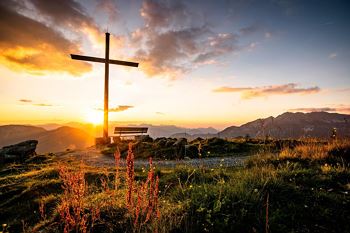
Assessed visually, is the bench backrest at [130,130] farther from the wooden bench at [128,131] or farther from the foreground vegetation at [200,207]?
the foreground vegetation at [200,207]

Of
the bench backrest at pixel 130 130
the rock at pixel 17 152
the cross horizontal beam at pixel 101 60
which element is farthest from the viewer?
the bench backrest at pixel 130 130

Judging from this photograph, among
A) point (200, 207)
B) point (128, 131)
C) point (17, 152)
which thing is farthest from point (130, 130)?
point (200, 207)

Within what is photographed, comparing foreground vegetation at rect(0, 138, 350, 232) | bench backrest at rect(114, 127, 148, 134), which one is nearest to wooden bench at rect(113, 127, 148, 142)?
bench backrest at rect(114, 127, 148, 134)

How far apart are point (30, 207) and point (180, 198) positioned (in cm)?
367

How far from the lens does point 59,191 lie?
6602 millimetres

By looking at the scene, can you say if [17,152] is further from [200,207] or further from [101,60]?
[200,207]

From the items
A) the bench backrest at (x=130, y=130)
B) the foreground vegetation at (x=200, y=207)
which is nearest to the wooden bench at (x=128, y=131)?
the bench backrest at (x=130, y=130)

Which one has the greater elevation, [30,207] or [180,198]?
[180,198]

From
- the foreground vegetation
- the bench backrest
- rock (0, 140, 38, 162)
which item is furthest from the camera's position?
the bench backrest

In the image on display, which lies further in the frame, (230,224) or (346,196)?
(346,196)

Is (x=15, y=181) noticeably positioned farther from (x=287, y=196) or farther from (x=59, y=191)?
(x=287, y=196)

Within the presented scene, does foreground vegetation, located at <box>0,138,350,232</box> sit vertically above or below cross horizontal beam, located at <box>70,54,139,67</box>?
below

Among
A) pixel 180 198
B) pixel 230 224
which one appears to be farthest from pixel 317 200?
pixel 180 198

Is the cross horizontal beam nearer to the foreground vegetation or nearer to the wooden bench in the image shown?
the wooden bench
